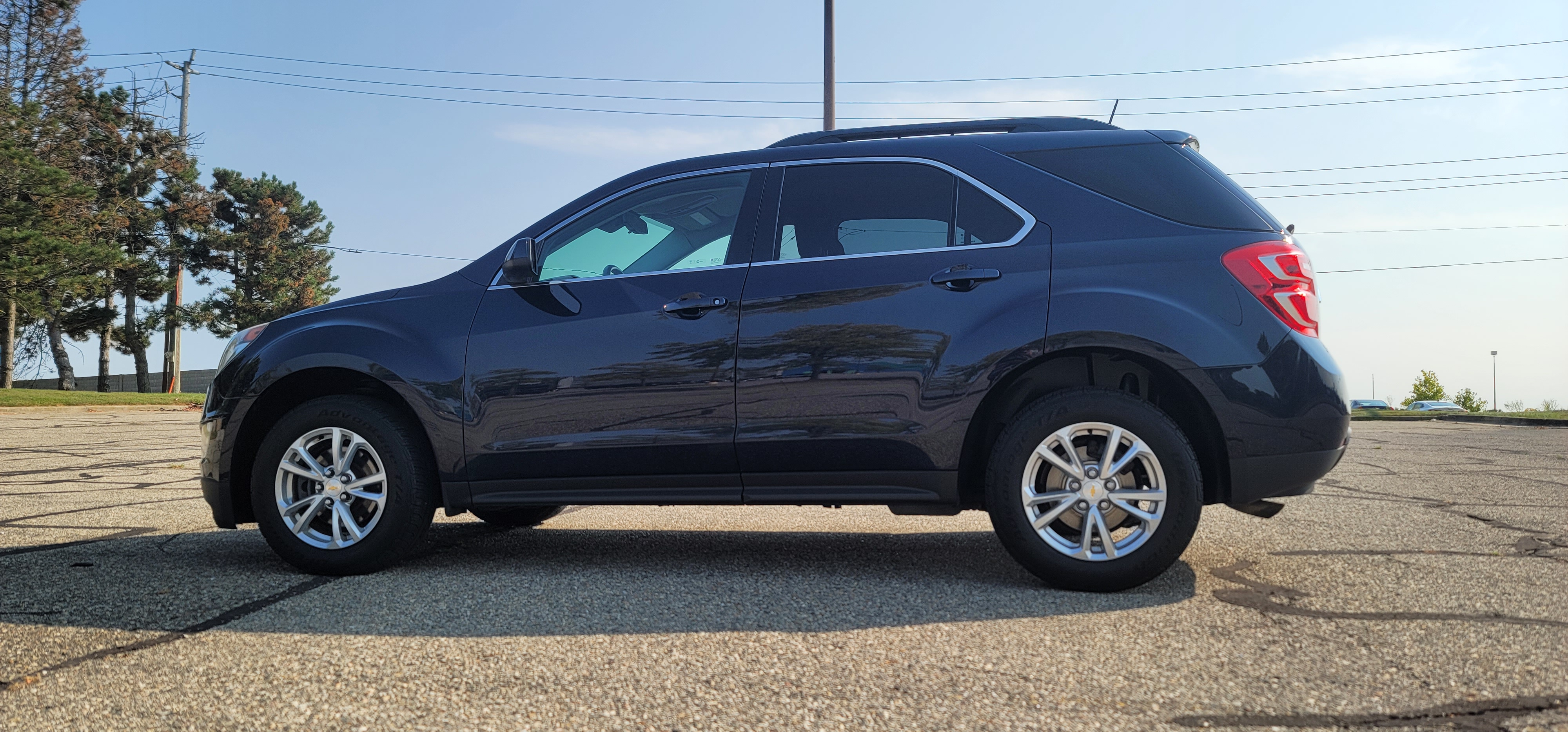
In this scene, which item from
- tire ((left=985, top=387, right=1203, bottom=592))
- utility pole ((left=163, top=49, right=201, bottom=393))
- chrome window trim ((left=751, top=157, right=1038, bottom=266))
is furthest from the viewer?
A: utility pole ((left=163, top=49, right=201, bottom=393))

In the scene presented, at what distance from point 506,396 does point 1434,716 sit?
3.40m

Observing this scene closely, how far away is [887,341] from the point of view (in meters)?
4.04

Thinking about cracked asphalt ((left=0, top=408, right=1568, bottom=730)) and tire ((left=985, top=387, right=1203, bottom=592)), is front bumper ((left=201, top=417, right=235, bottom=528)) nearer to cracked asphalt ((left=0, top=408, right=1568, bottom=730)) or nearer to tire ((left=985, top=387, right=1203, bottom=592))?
cracked asphalt ((left=0, top=408, right=1568, bottom=730))

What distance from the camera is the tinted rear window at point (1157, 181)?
3969 mm

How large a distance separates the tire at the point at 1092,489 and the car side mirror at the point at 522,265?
209 cm

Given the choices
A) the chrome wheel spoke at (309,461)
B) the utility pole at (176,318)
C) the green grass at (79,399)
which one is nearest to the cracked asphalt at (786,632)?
the chrome wheel spoke at (309,461)

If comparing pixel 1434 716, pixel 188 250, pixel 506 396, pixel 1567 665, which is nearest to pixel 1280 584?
pixel 1567 665

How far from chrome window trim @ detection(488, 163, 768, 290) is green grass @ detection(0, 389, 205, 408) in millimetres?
26072

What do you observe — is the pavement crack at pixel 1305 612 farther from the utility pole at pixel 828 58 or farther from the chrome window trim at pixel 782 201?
the utility pole at pixel 828 58

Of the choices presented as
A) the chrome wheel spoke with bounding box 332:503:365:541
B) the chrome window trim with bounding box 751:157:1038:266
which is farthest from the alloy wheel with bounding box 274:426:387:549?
the chrome window trim with bounding box 751:157:1038:266

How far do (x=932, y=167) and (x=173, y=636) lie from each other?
324 cm

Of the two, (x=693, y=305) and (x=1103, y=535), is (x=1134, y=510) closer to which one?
(x=1103, y=535)

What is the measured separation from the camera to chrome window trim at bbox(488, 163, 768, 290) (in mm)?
4512

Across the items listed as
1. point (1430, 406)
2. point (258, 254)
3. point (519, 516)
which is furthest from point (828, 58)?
point (1430, 406)
